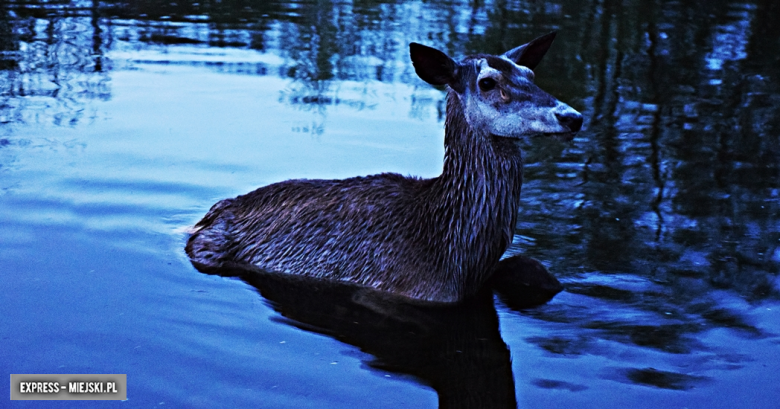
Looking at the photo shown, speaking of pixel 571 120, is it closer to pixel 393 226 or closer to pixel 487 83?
pixel 487 83

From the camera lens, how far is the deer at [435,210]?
7238 mm

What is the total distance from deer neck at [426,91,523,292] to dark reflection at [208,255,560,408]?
380 mm

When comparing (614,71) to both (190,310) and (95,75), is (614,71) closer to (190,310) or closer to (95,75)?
(95,75)

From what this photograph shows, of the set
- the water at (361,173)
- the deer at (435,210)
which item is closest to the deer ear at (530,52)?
the deer at (435,210)

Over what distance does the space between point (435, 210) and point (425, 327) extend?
3.23ft

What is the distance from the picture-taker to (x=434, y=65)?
7.37 m

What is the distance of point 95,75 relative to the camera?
46.7ft

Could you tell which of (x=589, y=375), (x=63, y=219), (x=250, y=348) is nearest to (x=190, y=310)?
(x=250, y=348)

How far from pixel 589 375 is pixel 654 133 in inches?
255

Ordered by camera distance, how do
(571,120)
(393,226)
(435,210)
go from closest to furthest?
1. (571,120)
2. (435,210)
3. (393,226)

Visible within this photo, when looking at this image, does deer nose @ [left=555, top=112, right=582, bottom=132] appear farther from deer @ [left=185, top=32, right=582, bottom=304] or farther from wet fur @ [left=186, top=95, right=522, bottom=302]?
wet fur @ [left=186, top=95, right=522, bottom=302]

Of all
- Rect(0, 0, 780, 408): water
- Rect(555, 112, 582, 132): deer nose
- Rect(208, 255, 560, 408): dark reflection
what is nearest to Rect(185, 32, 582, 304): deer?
Rect(555, 112, 582, 132): deer nose

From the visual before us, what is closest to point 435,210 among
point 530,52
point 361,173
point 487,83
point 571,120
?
point 487,83

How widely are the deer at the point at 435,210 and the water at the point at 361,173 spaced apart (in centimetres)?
29
